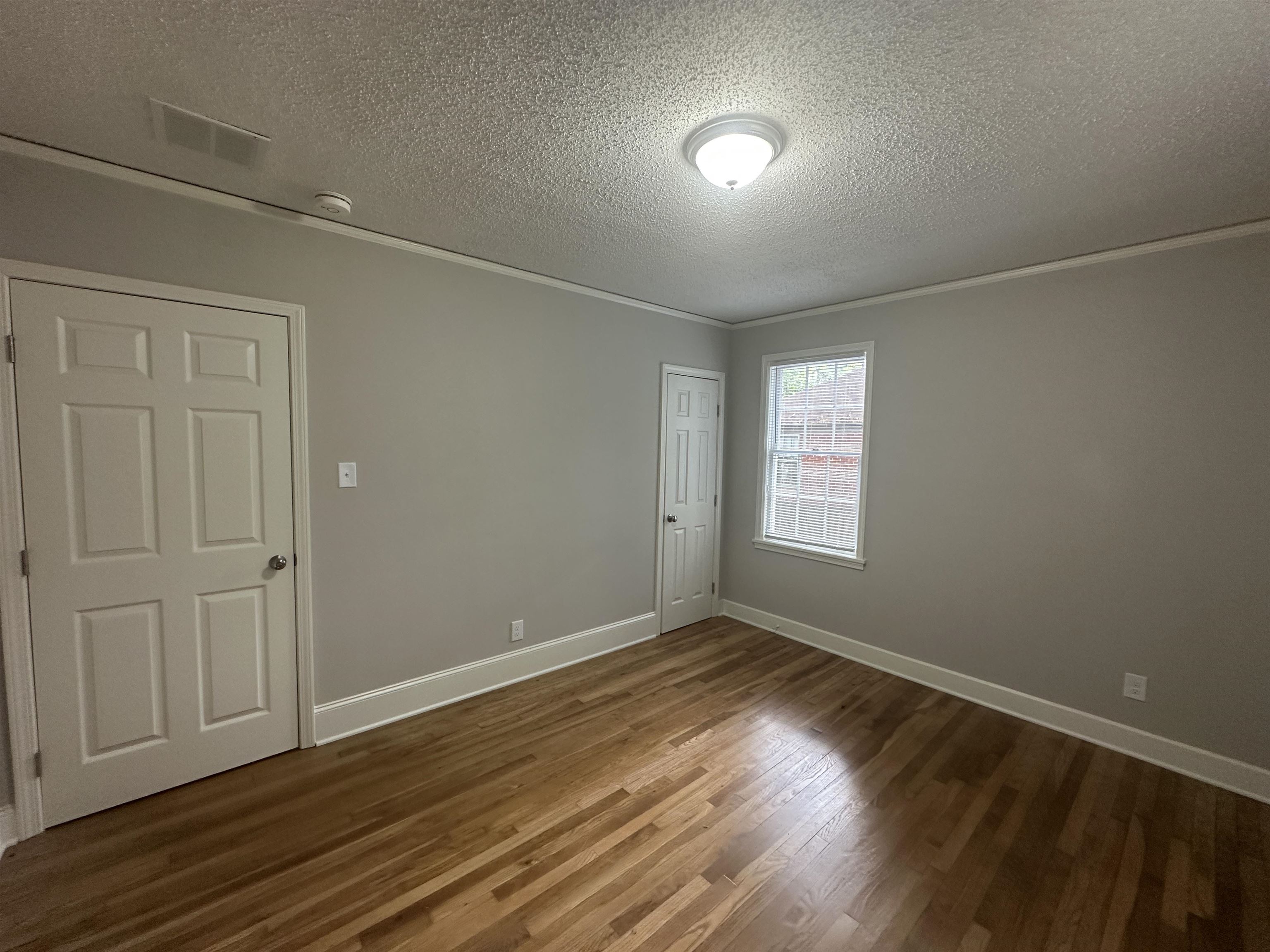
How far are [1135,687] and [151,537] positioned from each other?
4.75 m

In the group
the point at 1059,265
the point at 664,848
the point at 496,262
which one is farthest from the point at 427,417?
the point at 1059,265

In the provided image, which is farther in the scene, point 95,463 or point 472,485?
point 472,485

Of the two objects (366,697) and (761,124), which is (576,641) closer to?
(366,697)

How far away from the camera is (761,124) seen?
1.66 meters

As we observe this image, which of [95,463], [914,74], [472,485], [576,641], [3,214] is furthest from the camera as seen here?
[576,641]

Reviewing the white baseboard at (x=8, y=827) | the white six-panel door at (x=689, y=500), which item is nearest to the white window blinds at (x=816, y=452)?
the white six-panel door at (x=689, y=500)

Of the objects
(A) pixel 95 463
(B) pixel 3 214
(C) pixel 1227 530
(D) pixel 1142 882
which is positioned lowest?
(D) pixel 1142 882

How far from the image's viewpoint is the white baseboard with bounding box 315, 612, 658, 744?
2652 mm

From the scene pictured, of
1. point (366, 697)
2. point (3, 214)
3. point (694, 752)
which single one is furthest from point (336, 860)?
point (3, 214)

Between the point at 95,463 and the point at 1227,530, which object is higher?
the point at 95,463

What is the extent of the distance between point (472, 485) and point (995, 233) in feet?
10.1

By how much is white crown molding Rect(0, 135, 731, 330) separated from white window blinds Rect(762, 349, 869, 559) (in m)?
1.67

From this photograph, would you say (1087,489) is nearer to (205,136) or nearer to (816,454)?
(816,454)

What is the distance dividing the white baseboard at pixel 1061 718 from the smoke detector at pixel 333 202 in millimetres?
3980
